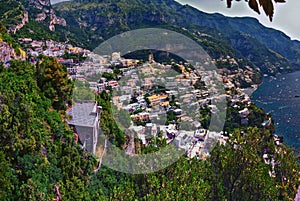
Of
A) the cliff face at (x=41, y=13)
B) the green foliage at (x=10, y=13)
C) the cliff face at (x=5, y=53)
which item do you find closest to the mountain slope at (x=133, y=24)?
the cliff face at (x=41, y=13)

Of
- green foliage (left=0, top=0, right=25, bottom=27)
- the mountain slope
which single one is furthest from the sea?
green foliage (left=0, top=0, right=25, bottom=27)

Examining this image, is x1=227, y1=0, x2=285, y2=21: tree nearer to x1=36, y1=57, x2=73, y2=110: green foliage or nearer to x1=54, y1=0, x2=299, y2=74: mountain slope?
x1=36, y1=57, x2=73, y2=110: green foliage

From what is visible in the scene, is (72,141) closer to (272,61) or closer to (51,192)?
(51,192)

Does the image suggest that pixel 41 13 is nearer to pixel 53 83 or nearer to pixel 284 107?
pixel 284 107

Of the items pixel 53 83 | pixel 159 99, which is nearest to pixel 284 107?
pixel 159 99

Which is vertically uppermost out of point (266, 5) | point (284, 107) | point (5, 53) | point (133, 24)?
point (133, 24)

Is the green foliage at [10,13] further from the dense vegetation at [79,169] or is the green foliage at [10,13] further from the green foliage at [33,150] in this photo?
the green foliage at [33,150]
